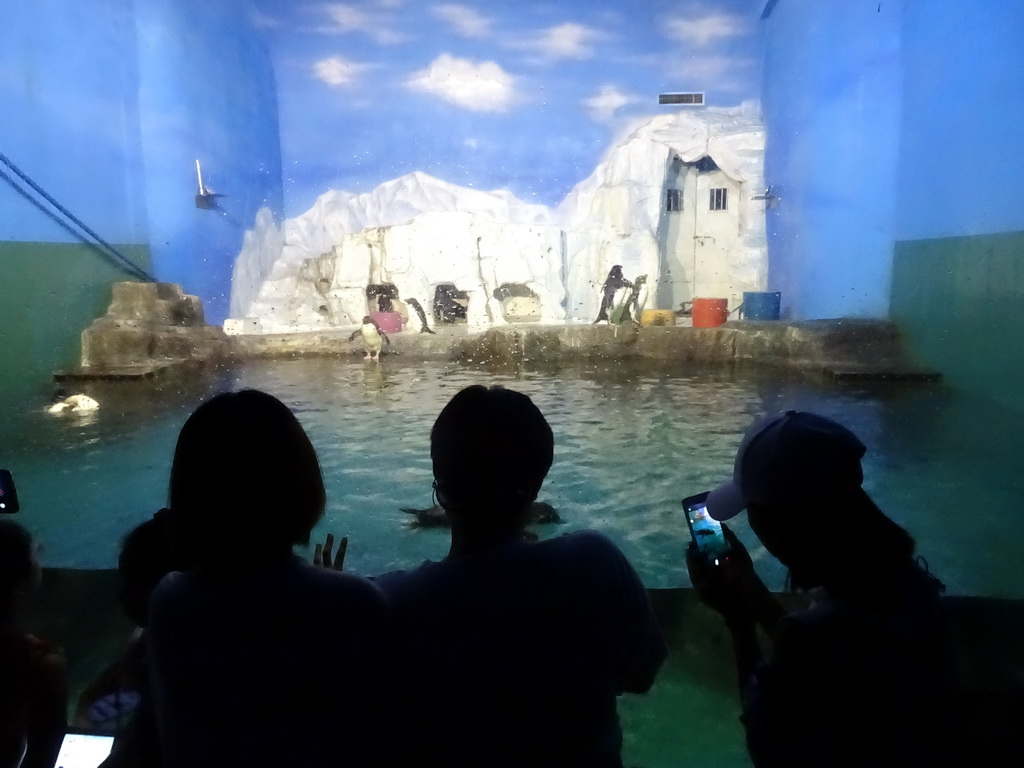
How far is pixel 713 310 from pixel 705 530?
8.14 feet

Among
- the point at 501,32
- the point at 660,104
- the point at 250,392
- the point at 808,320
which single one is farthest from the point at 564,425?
the point at 250,392

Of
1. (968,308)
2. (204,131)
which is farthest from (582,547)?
(204,131)

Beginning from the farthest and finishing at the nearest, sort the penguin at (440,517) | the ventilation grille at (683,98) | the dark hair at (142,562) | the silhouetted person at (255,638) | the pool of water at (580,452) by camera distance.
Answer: the ventilation grille at (683,98)
the penguin at (440,517)
the pool of water at (580,452)
the dark hair at (142,562)
the silhouetted person at (255,638)

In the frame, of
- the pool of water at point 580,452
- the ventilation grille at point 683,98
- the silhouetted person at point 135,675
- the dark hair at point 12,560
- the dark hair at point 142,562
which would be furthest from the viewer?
the ventilation grille at point 683,98

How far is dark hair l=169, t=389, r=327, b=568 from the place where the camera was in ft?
2.91

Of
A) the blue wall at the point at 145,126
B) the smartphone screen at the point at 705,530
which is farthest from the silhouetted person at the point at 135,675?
the blue wall at the point at 145,126

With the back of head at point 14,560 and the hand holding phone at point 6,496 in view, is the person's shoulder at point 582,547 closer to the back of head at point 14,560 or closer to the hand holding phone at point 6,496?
the back of head at point 14,560

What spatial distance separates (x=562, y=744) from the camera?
87 cm

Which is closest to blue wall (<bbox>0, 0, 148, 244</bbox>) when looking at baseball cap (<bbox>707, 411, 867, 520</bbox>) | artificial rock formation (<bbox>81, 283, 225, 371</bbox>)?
artificial rock formation (<bbox>81, 283, 225, 371</bbox>)

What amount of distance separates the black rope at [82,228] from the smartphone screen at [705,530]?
129 inches

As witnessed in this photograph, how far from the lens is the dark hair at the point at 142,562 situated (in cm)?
118

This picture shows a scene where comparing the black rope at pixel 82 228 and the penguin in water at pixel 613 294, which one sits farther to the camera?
the penguin in water at pixel 613 294

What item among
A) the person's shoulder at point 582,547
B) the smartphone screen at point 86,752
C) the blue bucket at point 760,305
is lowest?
the smartphone screen at point 86,752

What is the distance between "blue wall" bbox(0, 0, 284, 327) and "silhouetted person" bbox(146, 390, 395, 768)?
3022 millimetres
